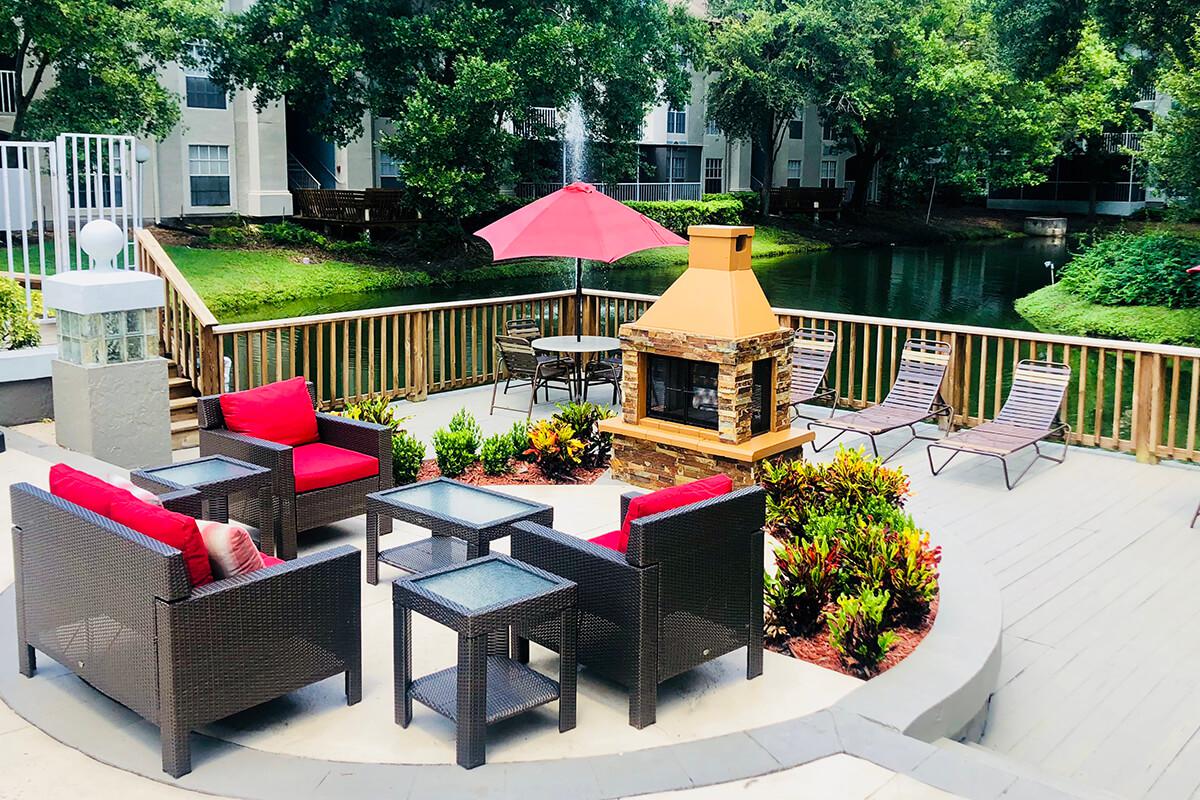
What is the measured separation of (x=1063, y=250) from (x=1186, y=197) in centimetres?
1628

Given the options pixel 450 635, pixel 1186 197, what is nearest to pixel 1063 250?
pixel 1186 197

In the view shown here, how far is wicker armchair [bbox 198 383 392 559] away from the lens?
6.02 m

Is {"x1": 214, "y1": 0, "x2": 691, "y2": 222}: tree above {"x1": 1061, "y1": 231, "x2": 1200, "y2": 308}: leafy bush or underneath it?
above

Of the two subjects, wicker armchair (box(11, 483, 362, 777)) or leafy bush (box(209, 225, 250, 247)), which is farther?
leafy bush (box(209, 225, 250, 247))

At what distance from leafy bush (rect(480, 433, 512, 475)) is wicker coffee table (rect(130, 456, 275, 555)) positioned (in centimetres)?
207

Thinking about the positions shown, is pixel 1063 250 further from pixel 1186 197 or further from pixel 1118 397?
pixel 1118 397

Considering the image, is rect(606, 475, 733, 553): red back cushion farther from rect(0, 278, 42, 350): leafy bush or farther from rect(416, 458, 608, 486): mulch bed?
rect(0, 278, 42, 350): leafy bush

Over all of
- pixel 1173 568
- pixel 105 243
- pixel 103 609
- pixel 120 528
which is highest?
pixel 105 243

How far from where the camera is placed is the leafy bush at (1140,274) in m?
22.4

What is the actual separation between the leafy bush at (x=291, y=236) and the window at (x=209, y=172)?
2231mm

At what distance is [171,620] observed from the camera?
368cm

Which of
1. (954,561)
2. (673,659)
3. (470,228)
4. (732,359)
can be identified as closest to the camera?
(673,659)

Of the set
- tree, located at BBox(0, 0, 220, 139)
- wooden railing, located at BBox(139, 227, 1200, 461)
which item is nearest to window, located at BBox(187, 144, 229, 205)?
tree, located at BBox(0, 0, 220, 139)

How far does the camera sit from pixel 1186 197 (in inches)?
1040
